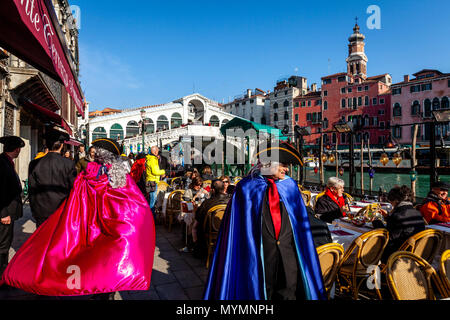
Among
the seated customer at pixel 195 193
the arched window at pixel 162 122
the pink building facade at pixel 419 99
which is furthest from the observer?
the arched window at pixel 162 122

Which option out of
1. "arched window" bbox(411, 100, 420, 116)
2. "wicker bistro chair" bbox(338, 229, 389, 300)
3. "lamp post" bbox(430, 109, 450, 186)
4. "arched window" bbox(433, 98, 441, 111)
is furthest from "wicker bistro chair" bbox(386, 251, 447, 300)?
"arched window" bbox(433, 98, 441, 111)

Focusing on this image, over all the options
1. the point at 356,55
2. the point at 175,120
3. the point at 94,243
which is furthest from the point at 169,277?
the point at 356,55

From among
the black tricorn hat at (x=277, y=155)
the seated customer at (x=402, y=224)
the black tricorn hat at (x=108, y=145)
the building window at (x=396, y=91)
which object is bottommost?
the seated customer at (x=402, y=224)

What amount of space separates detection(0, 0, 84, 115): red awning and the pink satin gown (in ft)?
3.43

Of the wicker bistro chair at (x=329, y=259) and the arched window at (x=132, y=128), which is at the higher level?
the arched window at (x=132, y=128)

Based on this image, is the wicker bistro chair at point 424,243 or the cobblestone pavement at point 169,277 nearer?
the wicker bistro chair at point 424,243

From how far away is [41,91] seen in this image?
10266 mm

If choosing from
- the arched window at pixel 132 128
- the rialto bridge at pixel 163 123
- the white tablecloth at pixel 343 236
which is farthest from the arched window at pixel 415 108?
the white tablecloth at pixel 343 236

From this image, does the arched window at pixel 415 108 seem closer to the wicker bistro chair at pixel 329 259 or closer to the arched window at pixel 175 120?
the arched window at pixel 175 120

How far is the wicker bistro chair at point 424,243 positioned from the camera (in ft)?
8.68

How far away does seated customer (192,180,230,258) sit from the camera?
387 cm

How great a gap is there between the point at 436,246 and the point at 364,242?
0.72 metres

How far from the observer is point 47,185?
10.6ft

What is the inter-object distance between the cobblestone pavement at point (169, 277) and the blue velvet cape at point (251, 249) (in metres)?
1.04
